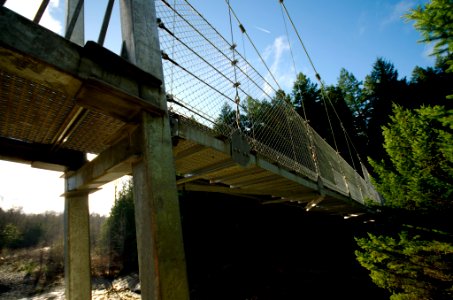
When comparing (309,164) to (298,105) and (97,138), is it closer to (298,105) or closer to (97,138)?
(97,138)

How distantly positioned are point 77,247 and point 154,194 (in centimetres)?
159

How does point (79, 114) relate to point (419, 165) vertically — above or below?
above

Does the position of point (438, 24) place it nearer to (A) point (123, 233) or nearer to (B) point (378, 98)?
(A) point (123, 233)

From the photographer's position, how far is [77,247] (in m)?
2.49

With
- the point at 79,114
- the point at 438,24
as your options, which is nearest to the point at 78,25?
the point at 79,114

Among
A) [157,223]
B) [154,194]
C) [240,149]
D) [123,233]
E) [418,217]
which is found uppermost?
[240,149]

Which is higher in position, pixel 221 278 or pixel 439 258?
pixel 439 258

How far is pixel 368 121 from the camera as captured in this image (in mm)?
24625

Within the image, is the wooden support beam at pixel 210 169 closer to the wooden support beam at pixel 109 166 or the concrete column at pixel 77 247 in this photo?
the wooden support beam at pixel 109 166

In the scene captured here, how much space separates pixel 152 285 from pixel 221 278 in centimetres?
1256

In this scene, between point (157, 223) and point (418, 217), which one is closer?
point (157, 223)

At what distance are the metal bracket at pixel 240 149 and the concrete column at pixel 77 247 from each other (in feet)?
5.21

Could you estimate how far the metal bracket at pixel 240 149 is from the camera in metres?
2.71

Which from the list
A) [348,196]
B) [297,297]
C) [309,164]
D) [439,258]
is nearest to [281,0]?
[309,164]
